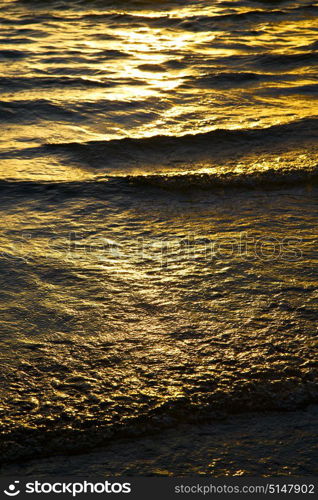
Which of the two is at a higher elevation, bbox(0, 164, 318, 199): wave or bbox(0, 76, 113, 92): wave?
bbox(0, 76, 113, 92): wave

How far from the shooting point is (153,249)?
240cm

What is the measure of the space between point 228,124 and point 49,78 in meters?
1.99

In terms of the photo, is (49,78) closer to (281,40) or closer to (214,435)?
(281,40)

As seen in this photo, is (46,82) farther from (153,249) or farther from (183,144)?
(153,249)

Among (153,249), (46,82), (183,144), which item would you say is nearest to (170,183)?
(183,144)

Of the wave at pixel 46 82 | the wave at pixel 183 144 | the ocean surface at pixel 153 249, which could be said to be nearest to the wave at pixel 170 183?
the ocean surface at pixel 153 249

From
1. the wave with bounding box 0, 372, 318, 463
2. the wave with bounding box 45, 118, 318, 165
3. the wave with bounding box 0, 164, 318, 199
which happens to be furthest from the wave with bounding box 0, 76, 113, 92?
the wave with bounding box 0, 372, 318, 463

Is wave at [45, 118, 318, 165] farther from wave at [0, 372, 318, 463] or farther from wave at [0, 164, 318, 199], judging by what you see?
wave at [0, 372, 318, 463]

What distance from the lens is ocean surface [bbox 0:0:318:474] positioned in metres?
1.63

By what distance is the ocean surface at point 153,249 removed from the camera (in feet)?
5.34

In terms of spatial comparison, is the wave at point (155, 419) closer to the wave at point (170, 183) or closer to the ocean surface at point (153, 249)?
the ocean surface at point (153, 249)

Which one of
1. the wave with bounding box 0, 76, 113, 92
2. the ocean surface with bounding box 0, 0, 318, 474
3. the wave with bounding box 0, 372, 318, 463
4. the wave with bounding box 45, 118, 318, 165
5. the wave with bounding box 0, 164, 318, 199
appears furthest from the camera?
the wave with bounding box 0, 76, 113, 92

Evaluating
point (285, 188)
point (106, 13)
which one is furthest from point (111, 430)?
point (106, 13)

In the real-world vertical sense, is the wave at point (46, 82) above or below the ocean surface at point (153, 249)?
above
